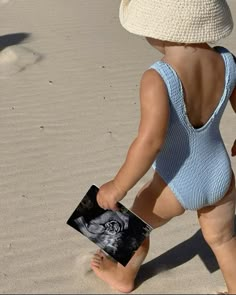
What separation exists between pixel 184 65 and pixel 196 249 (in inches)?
51.4

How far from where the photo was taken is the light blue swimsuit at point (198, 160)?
103 inches

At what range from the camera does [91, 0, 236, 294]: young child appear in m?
2.48

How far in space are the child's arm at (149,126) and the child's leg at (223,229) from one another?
0.42m

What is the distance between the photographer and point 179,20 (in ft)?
8.14

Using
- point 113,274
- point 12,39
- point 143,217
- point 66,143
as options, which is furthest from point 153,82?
point 12,39

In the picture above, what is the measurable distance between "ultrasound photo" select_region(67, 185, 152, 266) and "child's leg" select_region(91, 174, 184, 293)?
7 cm

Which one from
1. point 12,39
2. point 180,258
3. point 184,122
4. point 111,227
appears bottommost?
point 12,39

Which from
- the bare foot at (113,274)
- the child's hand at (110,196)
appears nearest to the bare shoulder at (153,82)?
the child's hand at (110,196)

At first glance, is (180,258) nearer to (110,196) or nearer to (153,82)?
(110,196)

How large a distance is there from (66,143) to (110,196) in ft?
7.15

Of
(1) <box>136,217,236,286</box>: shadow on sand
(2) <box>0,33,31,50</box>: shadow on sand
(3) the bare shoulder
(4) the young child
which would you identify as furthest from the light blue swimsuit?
(2) <box>0,33,31,50</box>: shadow on sand

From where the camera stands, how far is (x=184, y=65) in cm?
252

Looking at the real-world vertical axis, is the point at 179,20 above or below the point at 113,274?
above

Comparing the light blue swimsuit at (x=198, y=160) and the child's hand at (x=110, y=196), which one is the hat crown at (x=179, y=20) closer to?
the light blue swimsuit at (x=198, y=160)
